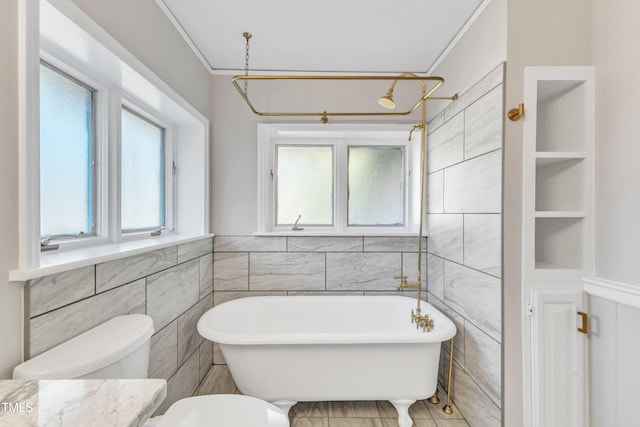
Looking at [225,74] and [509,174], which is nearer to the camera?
[509,174]

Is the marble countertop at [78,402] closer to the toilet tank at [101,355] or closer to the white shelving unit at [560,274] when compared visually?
the toilet tank at [101,355]

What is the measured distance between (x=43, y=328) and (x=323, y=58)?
2.08 m

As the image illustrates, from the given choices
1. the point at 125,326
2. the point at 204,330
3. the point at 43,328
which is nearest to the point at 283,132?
the point at 204,330

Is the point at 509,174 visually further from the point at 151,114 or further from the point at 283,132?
the point at 151,114

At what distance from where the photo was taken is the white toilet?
2.70 feet

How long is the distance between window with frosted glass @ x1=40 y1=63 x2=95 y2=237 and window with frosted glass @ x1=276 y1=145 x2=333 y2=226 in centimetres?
138

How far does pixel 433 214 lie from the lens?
220 cm

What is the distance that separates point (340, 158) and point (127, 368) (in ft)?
6.66

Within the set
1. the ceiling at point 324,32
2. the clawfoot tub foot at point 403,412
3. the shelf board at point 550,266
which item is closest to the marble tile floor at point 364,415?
the clawfoot tub foot at point 403,412

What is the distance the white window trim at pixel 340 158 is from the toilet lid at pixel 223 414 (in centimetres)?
131

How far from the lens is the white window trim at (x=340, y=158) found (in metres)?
2.32

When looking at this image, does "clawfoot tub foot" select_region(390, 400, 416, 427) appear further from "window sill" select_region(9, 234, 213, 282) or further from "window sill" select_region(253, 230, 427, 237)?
"window sill" select_region(9, 234, 213, 282)

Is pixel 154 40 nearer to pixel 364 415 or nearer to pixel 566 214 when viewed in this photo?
pixel 566 214

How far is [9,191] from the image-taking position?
82cm
